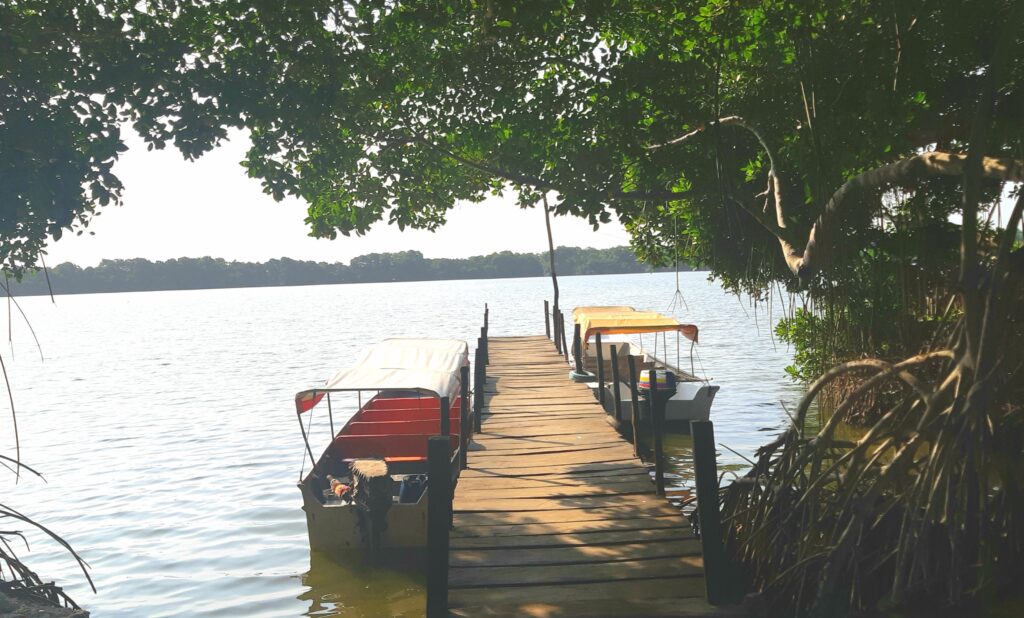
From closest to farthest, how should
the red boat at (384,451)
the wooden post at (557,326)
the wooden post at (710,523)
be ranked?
1. the wooden post at (710,523)
2. the red boat at (384,451)
3. the wooden post at (557,326)

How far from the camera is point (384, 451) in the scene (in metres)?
14.9

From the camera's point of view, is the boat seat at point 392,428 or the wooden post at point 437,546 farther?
the boat seat at point 392,428

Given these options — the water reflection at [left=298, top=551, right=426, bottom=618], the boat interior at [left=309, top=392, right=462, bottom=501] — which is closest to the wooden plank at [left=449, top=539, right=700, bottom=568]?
the water reflection at [left=298, top=551, right=426, bottom=618]

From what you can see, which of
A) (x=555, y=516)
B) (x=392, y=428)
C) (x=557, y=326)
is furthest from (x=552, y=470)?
(x=557, y=326)

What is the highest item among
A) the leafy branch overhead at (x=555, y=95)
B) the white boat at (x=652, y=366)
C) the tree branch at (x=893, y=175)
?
the leafy branch overhead at (x=555, y=95)

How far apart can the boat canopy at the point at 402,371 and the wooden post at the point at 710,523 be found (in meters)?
6.74

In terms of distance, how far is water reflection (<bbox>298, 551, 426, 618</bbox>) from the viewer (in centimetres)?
1152

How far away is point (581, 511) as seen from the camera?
8.86 m

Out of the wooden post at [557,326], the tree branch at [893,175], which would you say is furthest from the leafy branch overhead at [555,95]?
the wooden post at [557,326]

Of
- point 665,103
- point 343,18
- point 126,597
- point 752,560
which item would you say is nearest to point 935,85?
point 665,103

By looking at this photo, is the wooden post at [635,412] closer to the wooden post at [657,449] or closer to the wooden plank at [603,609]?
the wooden post at [657,449]

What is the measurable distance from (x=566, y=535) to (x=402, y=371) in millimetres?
7031

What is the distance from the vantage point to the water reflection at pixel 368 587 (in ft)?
37.8

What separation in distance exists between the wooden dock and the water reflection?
6.38ft
